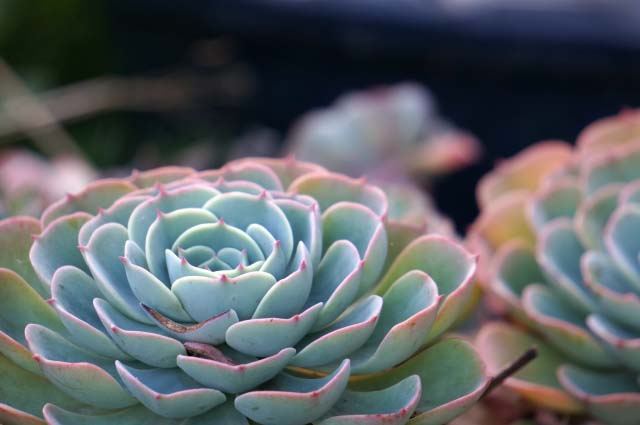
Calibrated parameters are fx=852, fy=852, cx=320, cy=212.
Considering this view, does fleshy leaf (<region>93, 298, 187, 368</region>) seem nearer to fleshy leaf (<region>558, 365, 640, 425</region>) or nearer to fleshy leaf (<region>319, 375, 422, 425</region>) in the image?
fleshy leaf (<region>319, 375, 422, 425</region>)

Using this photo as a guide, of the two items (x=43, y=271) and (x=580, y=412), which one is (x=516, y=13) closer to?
(x=580, y=412)

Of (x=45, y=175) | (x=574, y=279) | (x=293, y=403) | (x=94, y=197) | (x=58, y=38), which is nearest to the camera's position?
(x=293, y=403)

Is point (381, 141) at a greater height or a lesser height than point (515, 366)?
greater

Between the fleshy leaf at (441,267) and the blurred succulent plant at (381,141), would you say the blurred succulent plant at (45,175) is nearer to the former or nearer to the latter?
the blurred succulent plant at (381,141)

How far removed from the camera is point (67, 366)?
46cm

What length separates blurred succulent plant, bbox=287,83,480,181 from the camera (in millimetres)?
1078

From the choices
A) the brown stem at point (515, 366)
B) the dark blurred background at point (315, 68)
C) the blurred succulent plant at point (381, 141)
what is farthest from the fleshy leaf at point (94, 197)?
the dark blurred background at point (315, 68)

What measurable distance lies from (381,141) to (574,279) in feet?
1.51

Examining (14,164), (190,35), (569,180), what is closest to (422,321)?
(569,180)

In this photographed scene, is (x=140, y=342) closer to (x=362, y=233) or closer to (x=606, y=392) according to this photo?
(x=362, y=233)

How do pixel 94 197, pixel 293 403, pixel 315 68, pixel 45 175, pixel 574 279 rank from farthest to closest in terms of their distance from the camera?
pixel 315 68 → pixel 45 175 → pixel 574 279 → pixel 94 197 → pixel 293 403

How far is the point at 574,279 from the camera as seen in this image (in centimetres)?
68

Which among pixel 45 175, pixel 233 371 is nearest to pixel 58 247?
pixel 233 371

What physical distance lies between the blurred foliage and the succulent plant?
4.21 ft
